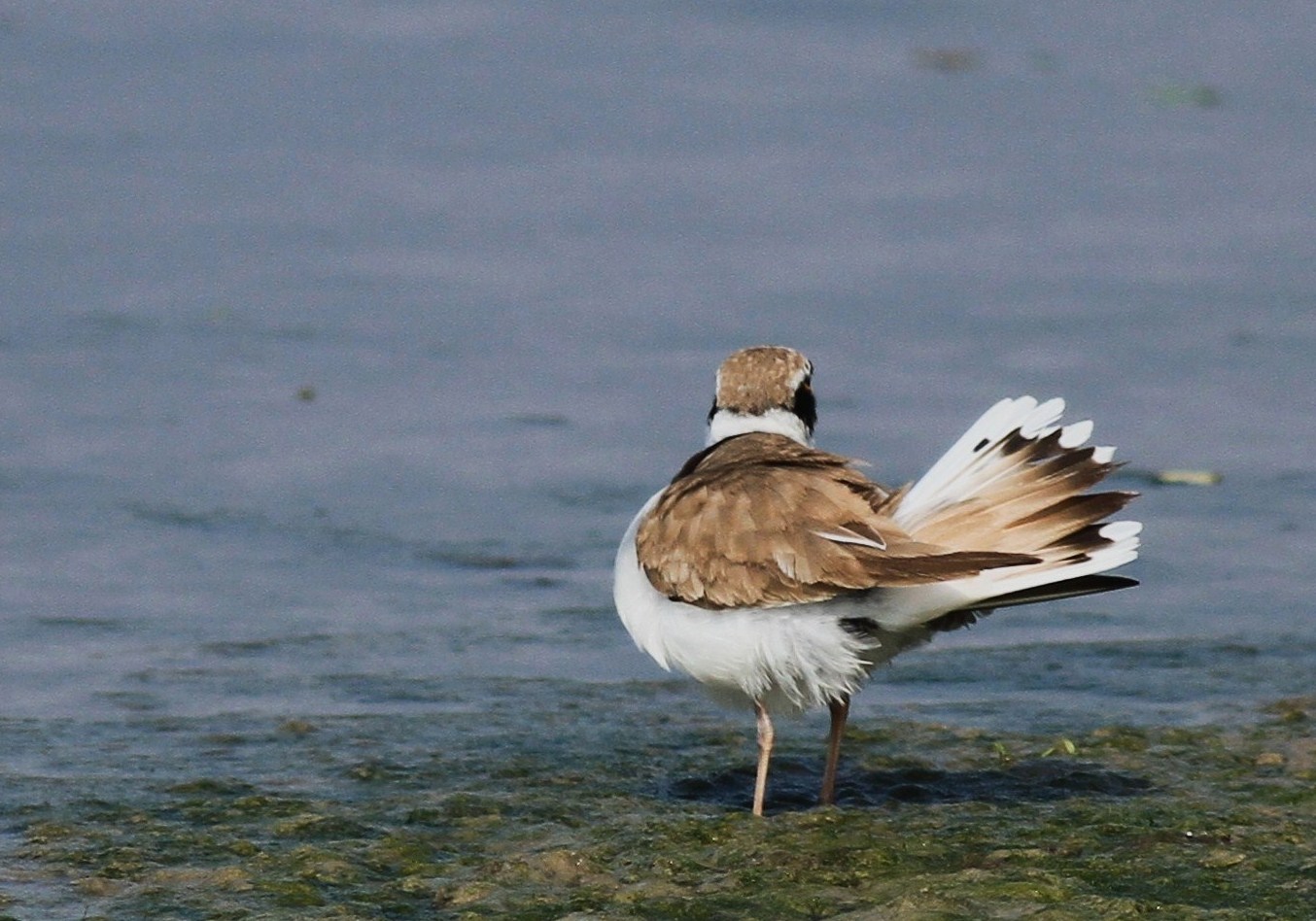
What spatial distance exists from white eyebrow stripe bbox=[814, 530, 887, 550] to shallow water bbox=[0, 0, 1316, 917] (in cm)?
151

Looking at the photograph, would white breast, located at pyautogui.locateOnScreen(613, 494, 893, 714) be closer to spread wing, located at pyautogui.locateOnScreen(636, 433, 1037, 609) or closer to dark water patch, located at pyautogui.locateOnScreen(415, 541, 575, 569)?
spread wing, located at pyautogui.locateOnScreen(636, 433, 1037, 609)

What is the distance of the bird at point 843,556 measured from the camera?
572 cm

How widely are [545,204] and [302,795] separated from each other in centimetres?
640

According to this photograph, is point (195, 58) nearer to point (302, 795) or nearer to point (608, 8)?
point (608, 8)

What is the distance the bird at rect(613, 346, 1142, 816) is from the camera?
5723 mm

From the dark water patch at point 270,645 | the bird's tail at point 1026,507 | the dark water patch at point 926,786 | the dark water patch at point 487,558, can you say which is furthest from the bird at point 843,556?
the dark water patch at point 487,558

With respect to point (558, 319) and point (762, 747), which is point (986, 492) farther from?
point (558, 319)

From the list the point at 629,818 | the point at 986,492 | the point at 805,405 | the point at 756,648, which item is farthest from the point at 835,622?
the point at 805,405

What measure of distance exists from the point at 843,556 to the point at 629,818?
972mm

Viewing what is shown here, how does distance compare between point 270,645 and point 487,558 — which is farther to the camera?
point 487,558

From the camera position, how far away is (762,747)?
6426 mm

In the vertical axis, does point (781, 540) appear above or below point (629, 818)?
above

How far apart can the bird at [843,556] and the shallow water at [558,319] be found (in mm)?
1047

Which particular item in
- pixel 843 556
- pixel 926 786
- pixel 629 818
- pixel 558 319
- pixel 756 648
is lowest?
pixel 629 818
